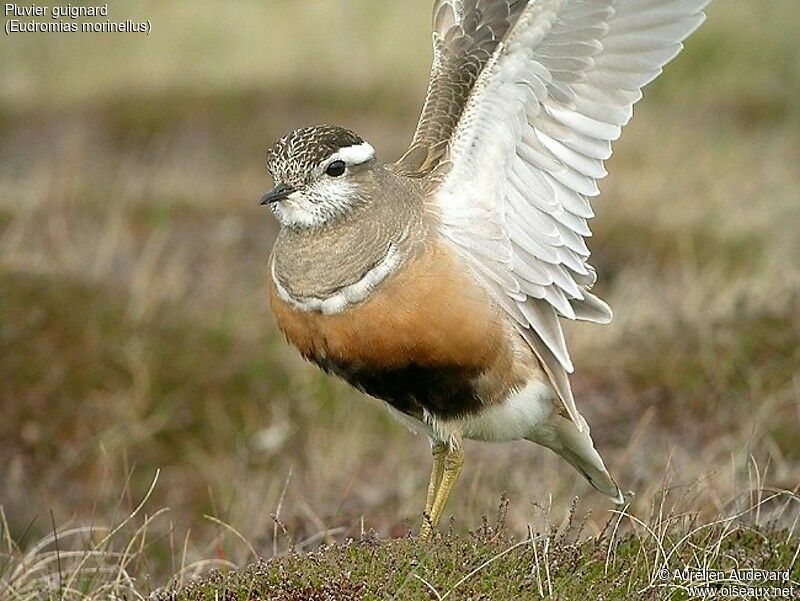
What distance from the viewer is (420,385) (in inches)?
190

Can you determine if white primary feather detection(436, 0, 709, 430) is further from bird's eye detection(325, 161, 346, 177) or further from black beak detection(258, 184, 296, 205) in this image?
black beak detection(258, 184, 296, 205)

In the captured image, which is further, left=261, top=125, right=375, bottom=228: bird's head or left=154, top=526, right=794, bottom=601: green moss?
left=261, top=125, right=375, bottom=228: bird's head

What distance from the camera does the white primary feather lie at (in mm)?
4781

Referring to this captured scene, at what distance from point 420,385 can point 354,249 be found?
0.53 m

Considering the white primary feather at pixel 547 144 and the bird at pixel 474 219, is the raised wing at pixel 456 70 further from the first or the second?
the white primary feather at pixel 547 144

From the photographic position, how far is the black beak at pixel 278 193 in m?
4.82

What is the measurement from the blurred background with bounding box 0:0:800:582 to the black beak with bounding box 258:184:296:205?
1.11 m

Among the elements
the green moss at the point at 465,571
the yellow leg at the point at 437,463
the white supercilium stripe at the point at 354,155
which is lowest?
the yellow leg at the point at 437,463

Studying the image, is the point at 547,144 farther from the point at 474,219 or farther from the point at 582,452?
the point at 582,452

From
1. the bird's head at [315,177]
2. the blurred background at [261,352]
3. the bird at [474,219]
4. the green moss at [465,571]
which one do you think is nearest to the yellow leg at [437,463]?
the bird at [474,219]

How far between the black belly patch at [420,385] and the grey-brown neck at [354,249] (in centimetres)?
25

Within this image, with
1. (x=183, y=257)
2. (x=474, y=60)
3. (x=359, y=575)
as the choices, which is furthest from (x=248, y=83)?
(x=359, y=575)

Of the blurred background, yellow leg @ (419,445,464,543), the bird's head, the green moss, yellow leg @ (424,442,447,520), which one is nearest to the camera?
the green moss

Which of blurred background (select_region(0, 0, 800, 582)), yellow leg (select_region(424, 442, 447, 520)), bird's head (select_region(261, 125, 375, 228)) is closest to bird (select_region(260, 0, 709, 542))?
bird's head (select_region(261, 125, 375, 228))
